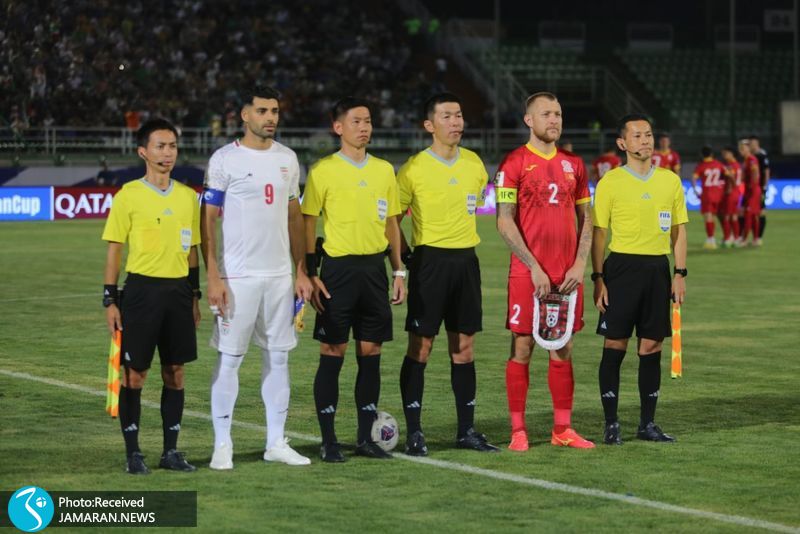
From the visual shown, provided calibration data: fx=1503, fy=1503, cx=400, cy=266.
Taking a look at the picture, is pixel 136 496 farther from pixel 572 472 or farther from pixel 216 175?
pixel 572 472

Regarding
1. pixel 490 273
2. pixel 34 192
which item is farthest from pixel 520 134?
pixel 490 273

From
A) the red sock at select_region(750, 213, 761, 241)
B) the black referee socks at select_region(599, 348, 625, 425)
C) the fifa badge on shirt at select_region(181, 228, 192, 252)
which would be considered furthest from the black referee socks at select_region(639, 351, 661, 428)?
the red sock at select_region(750, 213, 761, 241)

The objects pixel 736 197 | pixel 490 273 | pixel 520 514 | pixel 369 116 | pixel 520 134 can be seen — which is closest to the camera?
pixel 520 514

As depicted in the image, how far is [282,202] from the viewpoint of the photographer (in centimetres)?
816

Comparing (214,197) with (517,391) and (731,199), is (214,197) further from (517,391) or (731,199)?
(731,199)

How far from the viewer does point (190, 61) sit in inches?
1684

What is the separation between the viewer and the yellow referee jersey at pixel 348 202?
841cm

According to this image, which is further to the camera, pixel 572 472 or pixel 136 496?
pixel 572 472

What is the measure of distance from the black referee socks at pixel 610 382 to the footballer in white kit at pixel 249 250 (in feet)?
6.58

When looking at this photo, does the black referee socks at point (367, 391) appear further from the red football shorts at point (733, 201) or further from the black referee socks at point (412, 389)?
the red football shorts at point (733, 201)

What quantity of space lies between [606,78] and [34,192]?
73.0 feet

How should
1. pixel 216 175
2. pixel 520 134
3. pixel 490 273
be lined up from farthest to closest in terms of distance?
pixel 520 134, pixel 490 273, pixel 216 175

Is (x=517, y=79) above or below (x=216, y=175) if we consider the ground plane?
above

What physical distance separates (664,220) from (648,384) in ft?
3.33
